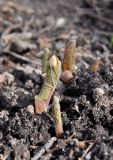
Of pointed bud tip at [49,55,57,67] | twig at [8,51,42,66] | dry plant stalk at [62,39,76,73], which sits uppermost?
twig at [8,51,42,66]

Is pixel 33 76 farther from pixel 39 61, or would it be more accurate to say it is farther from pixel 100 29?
pixel 100 29

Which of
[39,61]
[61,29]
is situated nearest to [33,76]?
[39,61]

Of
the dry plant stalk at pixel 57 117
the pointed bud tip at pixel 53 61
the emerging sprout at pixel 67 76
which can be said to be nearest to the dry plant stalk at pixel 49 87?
the pointed bud tip at pixel 53 61

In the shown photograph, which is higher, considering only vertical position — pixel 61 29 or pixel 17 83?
pixel 61 29

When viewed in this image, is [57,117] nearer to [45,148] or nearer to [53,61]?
[45,148]

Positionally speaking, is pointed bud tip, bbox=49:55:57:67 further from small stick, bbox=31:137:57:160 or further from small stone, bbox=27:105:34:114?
small stick, bbox=31:137:57:160

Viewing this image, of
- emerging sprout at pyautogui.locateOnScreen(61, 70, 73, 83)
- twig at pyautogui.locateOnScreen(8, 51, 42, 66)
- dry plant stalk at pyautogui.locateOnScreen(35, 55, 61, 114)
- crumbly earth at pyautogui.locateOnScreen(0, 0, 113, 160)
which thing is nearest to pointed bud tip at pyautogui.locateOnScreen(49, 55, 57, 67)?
dry plant stalk at pyautogui.locateOnScreen(35, 55, 61, 114)

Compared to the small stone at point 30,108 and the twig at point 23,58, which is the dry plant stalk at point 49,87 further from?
the twig at point 23,58
